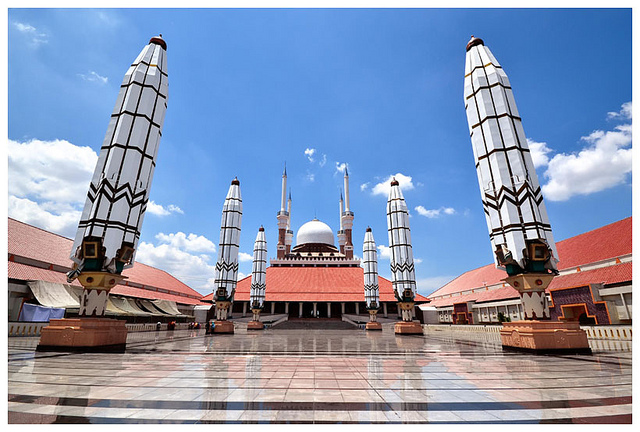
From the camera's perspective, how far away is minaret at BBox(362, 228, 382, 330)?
1058 inches

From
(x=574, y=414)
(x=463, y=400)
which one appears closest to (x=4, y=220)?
(x=463, y=400)

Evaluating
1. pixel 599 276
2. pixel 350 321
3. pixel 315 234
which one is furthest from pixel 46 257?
pixel 315 234

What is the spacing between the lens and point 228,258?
22375mm

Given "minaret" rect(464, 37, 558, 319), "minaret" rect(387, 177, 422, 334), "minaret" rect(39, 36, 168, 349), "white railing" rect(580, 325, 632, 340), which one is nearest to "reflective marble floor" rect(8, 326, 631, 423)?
"minaret" rect(39, 36, 168, 349)

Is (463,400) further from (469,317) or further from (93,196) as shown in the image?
(469,317)

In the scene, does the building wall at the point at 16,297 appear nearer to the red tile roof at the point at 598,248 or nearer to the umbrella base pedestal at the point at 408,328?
the umbrella base pedestal at the point at 408,328

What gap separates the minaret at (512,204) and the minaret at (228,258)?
16666 millimetres

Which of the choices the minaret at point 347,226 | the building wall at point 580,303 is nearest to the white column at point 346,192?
the minaret at point 347,226

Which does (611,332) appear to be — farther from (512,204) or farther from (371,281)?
(371,281)

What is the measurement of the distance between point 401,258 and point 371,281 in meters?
→ 6.95

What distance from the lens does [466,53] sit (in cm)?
1392

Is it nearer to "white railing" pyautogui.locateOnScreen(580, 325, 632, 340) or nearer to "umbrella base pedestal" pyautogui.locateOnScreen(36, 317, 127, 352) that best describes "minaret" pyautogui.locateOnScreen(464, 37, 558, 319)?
"white railing" pyautogui.locateOnScreen(580, 325, 632, 340)

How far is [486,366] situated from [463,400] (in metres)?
3.65

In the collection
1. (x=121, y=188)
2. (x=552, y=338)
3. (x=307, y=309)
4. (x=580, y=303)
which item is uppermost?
(x=121, y=188)
